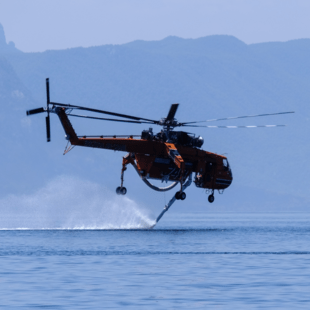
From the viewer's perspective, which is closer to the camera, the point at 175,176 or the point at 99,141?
the point at 99,141

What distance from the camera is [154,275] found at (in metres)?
42.2

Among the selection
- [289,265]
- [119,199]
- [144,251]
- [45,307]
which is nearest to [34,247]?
[144,251]

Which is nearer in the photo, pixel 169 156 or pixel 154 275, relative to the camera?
pixel 154 275

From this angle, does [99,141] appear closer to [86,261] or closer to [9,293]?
[86,261]

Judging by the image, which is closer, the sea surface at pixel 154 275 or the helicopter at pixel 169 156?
the sea surface at pixel 154 275

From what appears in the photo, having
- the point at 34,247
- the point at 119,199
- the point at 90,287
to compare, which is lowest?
the point at 119,199

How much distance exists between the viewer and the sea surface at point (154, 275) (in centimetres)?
3300

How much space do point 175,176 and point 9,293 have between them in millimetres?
39239

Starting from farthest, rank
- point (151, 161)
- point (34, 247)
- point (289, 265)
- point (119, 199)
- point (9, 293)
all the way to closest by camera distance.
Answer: point (119, 199), point (151, 161), point (34, 247), point (289, 265), point (9, 293)

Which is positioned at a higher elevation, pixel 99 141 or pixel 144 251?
pixel 99 141

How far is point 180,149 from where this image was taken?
71.8 meters

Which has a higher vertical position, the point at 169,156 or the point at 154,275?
the point at 169,156

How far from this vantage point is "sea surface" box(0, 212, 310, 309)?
33000 millimetres

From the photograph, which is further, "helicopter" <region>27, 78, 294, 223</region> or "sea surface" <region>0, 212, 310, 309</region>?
→ "helicopter" <region>27, 78, 294, 223</region>
